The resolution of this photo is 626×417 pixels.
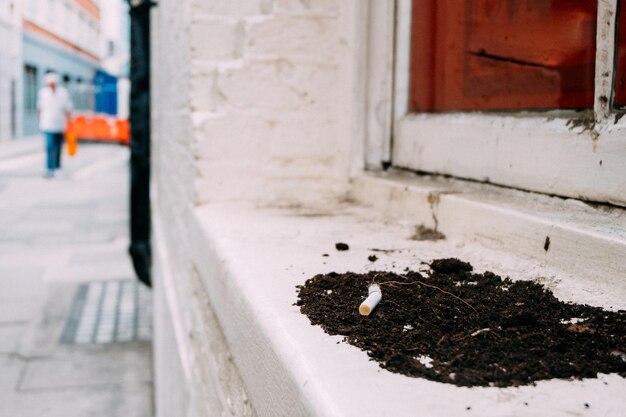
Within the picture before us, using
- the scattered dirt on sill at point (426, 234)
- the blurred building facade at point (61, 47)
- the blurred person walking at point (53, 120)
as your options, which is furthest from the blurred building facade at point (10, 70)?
the scattered dirt on sill at point (426, 234)

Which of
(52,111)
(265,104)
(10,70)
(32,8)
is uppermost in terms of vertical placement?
(32,8)

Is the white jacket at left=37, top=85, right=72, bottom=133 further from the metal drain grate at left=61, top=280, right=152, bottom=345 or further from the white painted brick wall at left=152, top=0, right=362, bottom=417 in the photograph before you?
the white painted brick wall at left=152, top=0, right=362, bottom=417

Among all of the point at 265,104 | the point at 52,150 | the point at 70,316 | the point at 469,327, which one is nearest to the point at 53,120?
the point at 52,150

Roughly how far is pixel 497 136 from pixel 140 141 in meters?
3.76

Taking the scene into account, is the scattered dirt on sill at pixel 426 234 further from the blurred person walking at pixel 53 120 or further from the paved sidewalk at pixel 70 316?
the blurred person walking at pixel 53 120

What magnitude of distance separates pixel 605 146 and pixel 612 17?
0.60ft

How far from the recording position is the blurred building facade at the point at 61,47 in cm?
2347

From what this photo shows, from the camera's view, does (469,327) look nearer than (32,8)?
Yes

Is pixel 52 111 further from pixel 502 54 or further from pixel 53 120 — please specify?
pixel 502 54

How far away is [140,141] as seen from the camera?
4762 millimetres

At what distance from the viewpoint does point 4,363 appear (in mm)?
3857

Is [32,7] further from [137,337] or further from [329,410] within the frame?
[329,410]

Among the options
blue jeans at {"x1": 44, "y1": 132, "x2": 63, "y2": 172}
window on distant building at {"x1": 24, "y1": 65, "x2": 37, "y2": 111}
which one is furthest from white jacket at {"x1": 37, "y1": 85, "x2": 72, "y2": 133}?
window on distant building at {"x1": 24, "y1": 65, "x2": 37, "y2": 111}

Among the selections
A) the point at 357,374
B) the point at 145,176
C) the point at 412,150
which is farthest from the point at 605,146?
the point at 145,176
